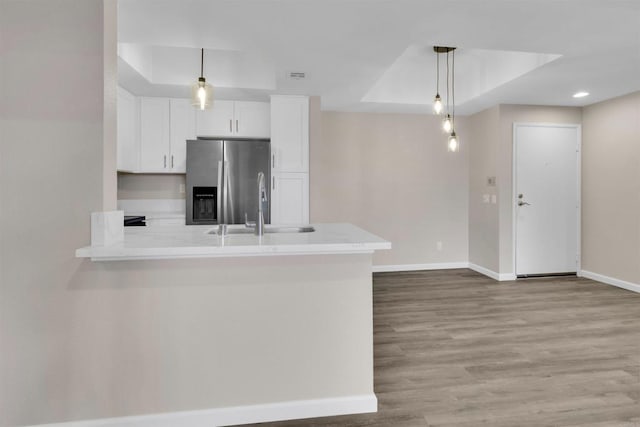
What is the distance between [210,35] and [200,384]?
2272mm

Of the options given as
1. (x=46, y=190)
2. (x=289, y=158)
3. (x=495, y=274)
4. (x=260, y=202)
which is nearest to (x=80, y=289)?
(x=46, y=190)

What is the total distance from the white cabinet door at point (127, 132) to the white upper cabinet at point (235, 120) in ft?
2.26

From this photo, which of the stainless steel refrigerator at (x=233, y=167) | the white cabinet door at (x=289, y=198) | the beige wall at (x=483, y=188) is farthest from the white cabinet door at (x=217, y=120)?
the beige wall at (x=483, y=188)

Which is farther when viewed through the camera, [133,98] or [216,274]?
[133,98]

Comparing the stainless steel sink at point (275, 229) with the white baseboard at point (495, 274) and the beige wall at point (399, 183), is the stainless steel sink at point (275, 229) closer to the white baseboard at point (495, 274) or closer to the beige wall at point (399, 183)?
the beige wall at point (399, 183)

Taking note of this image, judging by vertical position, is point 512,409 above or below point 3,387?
below

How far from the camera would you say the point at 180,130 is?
430 cm

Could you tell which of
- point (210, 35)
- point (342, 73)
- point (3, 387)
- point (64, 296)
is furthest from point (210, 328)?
point (342, 73)

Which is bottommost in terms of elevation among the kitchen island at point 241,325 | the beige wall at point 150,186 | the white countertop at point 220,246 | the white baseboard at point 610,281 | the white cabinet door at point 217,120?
the white baseboard at point 610,281

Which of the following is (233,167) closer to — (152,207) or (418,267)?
(152,207)

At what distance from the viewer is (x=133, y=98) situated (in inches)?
162

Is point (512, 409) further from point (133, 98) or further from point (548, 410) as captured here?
point (133, 98)

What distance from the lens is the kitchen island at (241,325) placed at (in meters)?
1.77

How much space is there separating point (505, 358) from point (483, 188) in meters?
3.09
